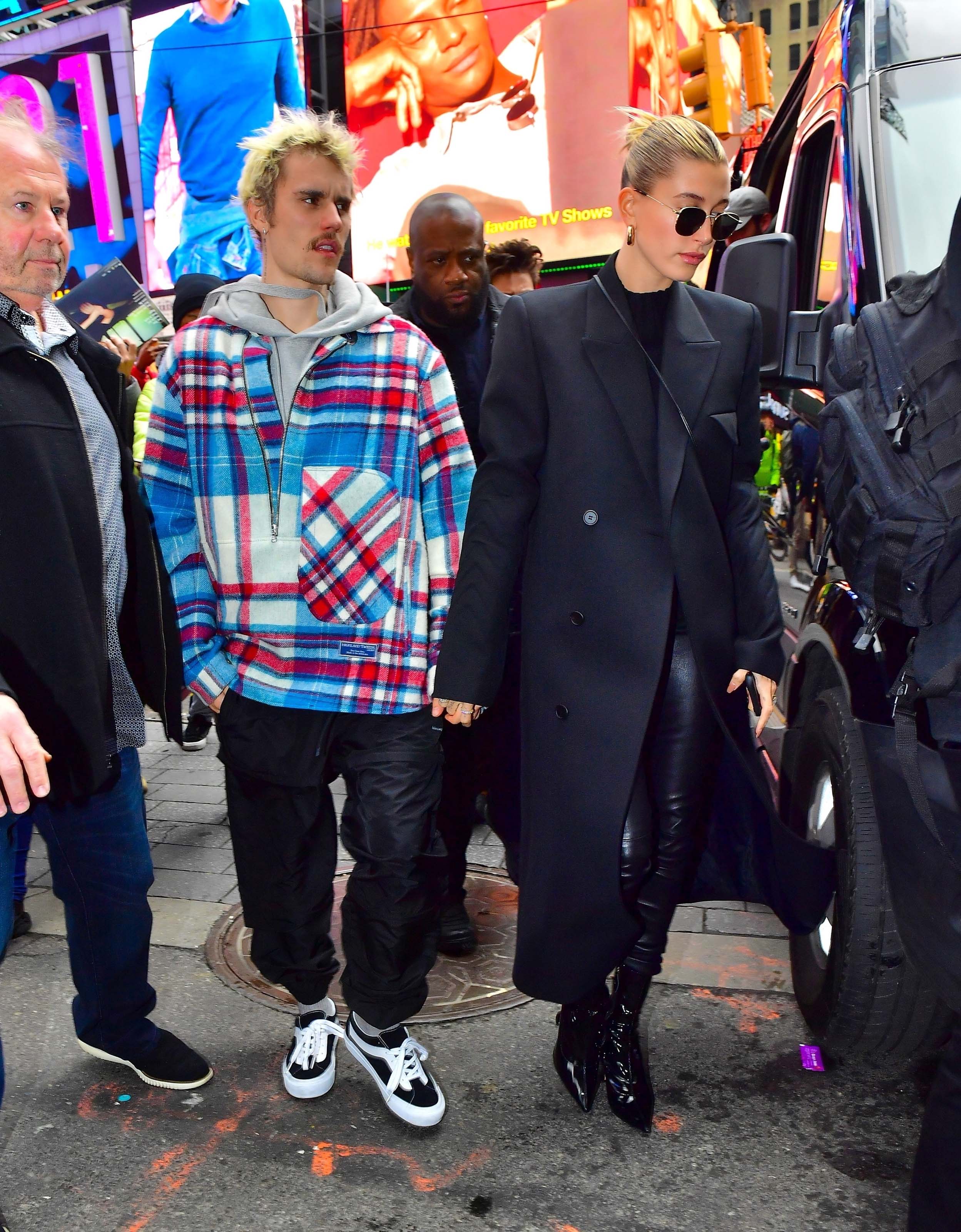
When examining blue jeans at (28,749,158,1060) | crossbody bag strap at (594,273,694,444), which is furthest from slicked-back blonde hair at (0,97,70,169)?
blue jeans at (28,749,158,1060)

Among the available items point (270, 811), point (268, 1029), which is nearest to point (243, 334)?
point (270, 811)

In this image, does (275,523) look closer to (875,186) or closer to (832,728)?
(832,728)

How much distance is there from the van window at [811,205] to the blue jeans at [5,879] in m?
2.66

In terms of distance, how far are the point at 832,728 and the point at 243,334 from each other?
5.84ft

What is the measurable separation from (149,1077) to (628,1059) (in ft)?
4.10

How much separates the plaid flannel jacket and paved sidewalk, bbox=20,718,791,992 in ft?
4.87

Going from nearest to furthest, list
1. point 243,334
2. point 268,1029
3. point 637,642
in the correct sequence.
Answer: point 637,642
point 243,334
point 268,1029

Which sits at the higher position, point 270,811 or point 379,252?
point 379,252

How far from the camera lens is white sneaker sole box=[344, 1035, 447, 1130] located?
280 centimetres

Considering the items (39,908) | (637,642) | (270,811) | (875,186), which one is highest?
(875,186)

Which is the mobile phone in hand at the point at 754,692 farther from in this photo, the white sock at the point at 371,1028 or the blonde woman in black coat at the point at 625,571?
the white sock at the point at 371,1028

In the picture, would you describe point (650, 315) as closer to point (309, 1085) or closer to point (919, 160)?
point (919, 160)

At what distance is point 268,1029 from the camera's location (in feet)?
10.9

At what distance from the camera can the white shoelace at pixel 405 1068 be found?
9.34 feet
